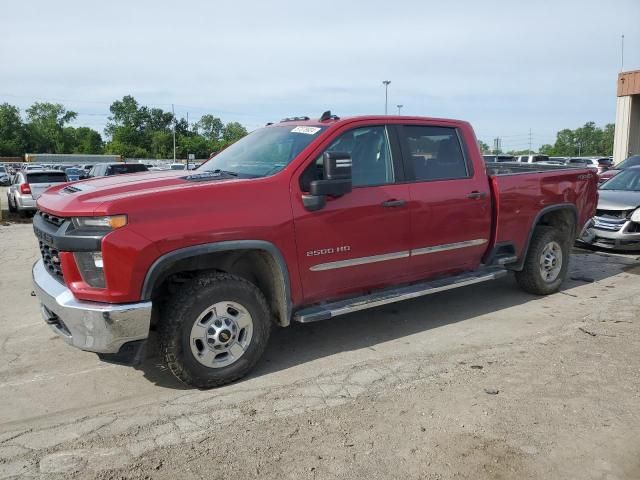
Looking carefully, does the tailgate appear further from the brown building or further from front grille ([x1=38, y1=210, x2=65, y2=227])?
the brown building

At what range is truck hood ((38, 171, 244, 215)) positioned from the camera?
11.7 ft

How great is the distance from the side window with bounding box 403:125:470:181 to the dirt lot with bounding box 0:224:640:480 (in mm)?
1499

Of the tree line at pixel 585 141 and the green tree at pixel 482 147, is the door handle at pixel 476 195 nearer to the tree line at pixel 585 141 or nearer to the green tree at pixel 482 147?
the green tree at pixel 482 147

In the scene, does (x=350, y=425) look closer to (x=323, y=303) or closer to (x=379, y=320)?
(x=323, y=303)

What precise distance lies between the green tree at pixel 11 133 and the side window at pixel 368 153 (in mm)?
106101

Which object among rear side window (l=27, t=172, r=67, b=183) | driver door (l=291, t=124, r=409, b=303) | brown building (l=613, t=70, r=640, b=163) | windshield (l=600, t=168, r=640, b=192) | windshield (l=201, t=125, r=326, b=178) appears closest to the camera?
driver door (l=291, t=124, r=409, b=303)

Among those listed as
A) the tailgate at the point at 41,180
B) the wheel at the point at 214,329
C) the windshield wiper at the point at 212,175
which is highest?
the windshield wiper at the point at 212,175

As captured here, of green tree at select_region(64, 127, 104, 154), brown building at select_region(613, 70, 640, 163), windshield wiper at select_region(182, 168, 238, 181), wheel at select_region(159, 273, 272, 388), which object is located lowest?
wheel at select_region(159, 273, 272, 388)

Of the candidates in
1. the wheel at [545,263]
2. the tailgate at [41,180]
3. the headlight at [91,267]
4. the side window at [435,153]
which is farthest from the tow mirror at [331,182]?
the tailgate at [41,180]

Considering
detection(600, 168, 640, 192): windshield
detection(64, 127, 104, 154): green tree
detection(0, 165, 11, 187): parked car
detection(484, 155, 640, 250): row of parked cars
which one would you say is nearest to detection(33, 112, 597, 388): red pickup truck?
detection(484, 155, 640, 250): row of parked cars

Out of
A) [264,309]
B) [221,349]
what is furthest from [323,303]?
[221,349]

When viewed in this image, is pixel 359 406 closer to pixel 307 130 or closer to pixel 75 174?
pixel 307 130

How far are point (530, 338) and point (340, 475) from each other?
2778mm

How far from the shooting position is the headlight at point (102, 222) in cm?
345
